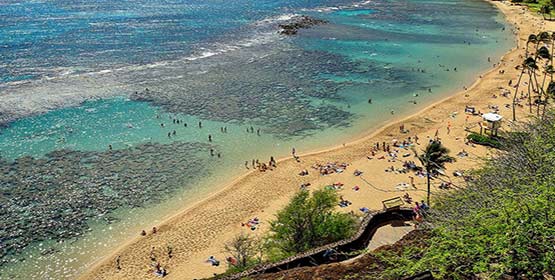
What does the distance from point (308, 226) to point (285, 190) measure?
481 inches

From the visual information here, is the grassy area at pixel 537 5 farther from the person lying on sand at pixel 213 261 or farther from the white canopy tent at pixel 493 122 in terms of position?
the person lying on sand at pixel 213 261

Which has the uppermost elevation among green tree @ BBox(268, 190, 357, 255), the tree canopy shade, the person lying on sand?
the tree canopy shade

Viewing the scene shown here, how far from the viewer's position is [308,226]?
90.5ft

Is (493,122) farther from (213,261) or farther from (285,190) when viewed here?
(213,261)

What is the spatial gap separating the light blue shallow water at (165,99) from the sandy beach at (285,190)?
2281 mm

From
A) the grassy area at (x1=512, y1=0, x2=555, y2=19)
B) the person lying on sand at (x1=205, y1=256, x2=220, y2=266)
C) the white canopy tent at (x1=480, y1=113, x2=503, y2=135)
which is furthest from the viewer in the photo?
the grassy area at (x1=512, y1=0, x2=555, y2=19)

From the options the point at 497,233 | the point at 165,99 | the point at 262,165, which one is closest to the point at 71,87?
the point at 165,99

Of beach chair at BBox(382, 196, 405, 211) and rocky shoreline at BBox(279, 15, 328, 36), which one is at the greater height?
rocky shoreline at BBox(279, 15, 328, 36)

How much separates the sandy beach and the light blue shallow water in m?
2.28

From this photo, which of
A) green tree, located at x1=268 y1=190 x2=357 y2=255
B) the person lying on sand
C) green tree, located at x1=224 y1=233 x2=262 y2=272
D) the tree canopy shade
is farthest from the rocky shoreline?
the tree canopy shade

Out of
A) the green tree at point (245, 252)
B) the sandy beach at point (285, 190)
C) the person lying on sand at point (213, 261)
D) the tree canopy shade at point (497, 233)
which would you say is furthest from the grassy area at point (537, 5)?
the person lying on sand at point (213, 261)

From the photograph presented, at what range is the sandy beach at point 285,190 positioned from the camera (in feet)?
103

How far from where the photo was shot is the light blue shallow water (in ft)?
121

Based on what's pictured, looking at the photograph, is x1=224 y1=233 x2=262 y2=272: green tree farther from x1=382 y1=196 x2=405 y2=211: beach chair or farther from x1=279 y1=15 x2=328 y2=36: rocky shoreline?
x1=279 y1=15 x2=328 y2=36: rocky shoreline
